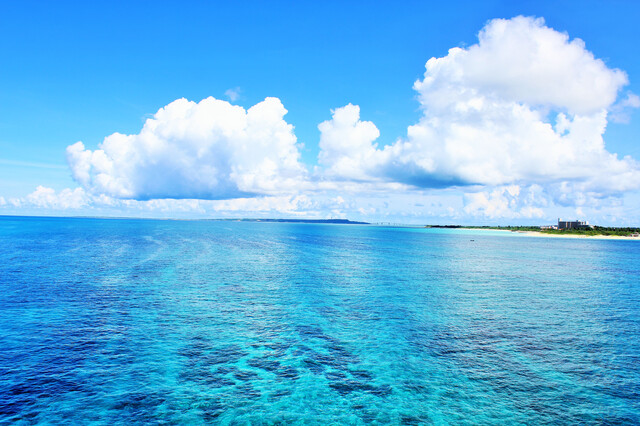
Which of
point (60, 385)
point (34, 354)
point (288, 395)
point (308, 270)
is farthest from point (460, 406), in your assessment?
point (308, 270)

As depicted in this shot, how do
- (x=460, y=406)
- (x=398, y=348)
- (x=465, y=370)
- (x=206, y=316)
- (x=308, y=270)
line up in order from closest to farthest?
(x=460, y=406) → (x=465, y=370) → (x=398, y=348) → (x=206, y=316) → (x=308, y=270)

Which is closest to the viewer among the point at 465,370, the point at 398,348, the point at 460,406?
the point at 460,406

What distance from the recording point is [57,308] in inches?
1839

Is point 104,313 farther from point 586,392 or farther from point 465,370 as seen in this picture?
point 586,392

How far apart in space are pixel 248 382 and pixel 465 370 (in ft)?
58.5

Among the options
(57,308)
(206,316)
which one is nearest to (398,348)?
(206,316)

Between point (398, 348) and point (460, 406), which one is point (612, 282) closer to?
point (398, 348)

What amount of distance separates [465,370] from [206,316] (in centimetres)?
2977

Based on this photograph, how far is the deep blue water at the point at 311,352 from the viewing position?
81.8 feet

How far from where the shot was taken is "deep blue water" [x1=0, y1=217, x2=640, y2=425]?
81.8ft

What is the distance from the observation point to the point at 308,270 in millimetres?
85938

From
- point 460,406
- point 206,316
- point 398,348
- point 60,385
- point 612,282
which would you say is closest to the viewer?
point 460,406

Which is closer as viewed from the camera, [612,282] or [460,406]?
[460,406]

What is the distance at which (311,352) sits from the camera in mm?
34469
